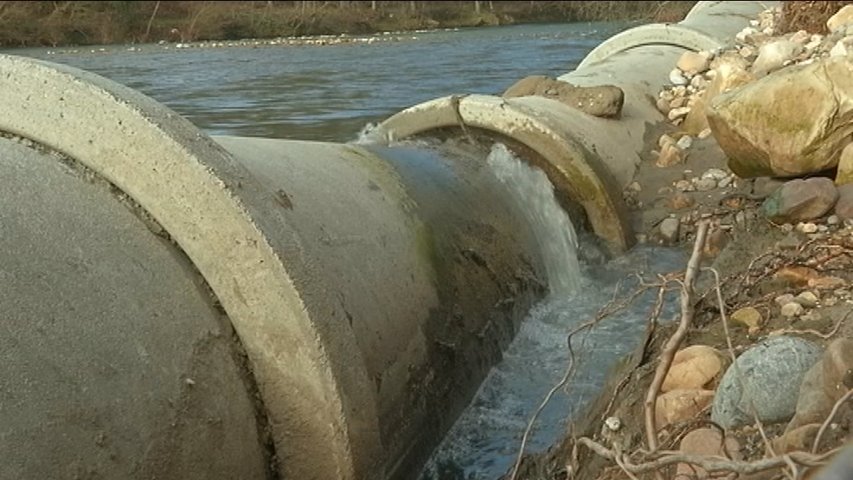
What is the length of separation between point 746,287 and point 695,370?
1.06m

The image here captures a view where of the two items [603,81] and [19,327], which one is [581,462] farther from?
[603,81]

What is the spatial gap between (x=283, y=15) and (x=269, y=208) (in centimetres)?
3389

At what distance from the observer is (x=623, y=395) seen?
3.67 m

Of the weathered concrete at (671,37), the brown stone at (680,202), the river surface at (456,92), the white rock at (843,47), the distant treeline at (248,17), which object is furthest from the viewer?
the distant treeline at (248,17)

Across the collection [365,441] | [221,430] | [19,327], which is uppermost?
[19,327]

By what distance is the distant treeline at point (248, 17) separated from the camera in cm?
3081

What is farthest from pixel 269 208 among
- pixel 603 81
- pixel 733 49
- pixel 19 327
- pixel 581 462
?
pixel 733 49

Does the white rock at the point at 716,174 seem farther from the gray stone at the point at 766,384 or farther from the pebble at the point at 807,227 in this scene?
the gray stone at the point at 766,384

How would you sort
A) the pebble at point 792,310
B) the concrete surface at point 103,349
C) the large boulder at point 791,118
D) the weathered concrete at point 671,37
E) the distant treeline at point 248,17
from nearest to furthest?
the concrete surface at point 103,349 < the pebble at point 792,310 < the large boulder at point 791,118 < the weathered concrete at point 671,37 < the distant treeline at point 248,17

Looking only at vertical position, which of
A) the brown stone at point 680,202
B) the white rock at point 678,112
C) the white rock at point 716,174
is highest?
the white rock at point 678,112

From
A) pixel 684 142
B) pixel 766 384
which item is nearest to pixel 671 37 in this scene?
pixel 684 142

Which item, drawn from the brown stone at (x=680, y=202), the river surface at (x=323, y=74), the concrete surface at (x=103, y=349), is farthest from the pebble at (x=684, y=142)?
the concrete surface at (x=103, y=349)

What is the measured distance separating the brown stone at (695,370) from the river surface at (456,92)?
2.08 feet

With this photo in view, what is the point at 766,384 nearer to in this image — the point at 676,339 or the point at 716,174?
the point at 676,339
